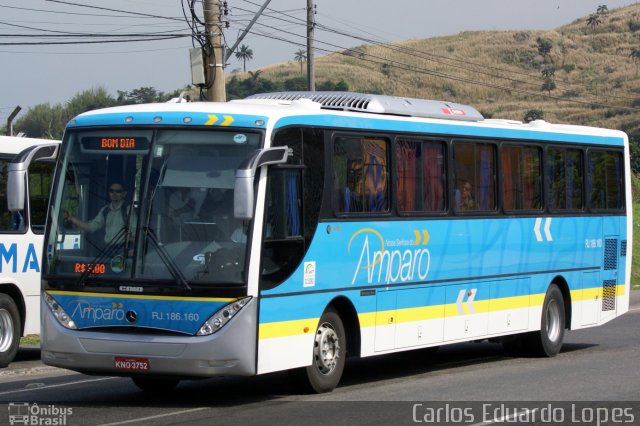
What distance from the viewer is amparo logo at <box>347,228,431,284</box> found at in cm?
1307

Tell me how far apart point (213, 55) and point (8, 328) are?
668cm

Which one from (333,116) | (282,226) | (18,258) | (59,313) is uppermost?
(333,116)

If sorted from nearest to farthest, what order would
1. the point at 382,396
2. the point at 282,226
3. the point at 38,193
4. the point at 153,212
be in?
the point at 153,212 < the point at 282,226 < the point at 382,396 < the point at 38,193

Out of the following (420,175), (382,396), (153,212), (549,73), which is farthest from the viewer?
(549,73)

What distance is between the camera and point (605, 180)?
61.1 feet

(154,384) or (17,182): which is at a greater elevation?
(17,182)

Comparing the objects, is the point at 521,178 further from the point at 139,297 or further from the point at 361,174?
the point at 139,297

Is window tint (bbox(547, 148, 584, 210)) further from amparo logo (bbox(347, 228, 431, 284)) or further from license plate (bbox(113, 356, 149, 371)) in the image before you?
license plate (bbox(113, 356, 149, 371))

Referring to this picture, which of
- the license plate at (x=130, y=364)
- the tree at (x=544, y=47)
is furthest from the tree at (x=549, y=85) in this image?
the license plate at (x=130, y=364)

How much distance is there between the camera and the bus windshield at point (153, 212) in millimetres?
11250

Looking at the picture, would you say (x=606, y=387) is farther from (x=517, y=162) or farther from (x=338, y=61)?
(x=338, y=61)

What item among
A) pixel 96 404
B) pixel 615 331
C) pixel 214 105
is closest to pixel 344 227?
pixel 214 105

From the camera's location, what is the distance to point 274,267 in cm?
1158

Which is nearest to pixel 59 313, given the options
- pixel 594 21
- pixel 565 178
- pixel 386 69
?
pixel 565 178
